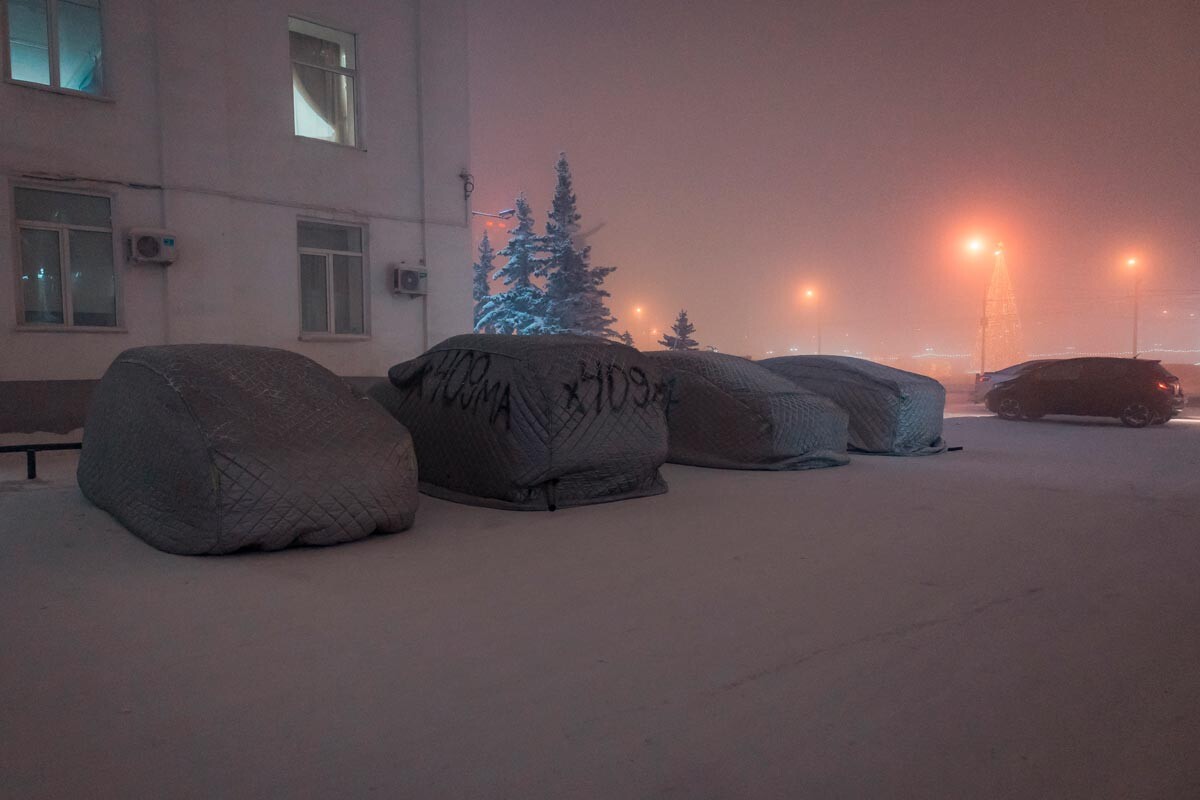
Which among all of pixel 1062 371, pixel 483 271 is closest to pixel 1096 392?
pixel 1062 371

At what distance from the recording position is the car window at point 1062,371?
14664 mm

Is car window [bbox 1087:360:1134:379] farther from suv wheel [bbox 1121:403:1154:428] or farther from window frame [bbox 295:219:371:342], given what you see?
window frame [bbox 295:219:371:342]

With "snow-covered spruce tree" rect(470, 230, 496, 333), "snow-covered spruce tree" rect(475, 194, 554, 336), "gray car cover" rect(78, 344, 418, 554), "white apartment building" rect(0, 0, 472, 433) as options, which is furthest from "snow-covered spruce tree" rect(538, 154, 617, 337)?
"gray car cover" rect(78, 344, 418, 554)

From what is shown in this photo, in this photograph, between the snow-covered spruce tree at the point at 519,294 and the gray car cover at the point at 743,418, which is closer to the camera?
the gray car cover at the point at 743,418

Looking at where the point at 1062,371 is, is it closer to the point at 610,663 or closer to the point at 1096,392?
the point at 1096,392

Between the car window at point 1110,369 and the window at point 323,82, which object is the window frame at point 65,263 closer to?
the window at point 323,82

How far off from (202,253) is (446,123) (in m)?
4.99

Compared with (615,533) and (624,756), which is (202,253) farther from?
(624,756)

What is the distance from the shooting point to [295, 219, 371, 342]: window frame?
11.7 meters

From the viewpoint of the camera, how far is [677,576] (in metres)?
3.90

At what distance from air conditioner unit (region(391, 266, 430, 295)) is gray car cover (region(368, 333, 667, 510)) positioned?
658cm

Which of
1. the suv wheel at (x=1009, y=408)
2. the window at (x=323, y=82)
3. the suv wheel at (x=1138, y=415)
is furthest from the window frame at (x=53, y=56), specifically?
the suv wheel at (x=1138, y=415)

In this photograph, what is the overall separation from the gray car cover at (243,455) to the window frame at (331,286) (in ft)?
22.2

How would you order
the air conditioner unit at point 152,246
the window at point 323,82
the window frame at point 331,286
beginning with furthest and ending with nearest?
the window at point 323,82 < the window frame at point 331,286 < the air conditioner unit at point 152,246
